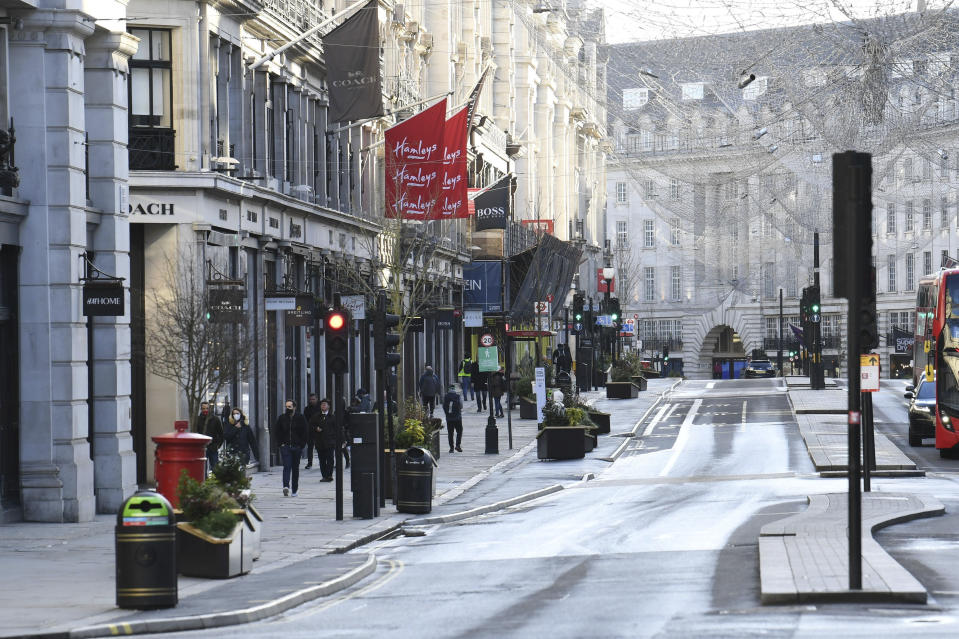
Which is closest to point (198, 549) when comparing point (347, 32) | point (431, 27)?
point (347, 32)

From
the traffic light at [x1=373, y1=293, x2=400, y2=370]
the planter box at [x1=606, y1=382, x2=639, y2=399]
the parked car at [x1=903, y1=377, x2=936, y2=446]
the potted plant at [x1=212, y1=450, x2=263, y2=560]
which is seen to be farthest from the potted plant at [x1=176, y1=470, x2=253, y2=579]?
the planter box at [x1=606, y1=382, x2=639, y2=399]

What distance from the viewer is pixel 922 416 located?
41.1 meters

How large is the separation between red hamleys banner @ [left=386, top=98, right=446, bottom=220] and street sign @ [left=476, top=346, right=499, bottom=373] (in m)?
7.93

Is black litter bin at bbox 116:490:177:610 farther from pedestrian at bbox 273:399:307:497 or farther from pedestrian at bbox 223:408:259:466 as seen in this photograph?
pedestrian at bbox 223:408:259:466

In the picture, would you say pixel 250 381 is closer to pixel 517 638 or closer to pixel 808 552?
pixel 808 552

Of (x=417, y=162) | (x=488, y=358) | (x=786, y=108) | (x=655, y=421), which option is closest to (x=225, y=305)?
(x=786, y=108)

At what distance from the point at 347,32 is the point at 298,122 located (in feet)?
20.3

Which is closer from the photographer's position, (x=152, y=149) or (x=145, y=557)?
(x=145, y=557)

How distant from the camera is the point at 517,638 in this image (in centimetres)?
1318

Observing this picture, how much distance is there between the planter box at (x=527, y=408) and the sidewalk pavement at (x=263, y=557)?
1768cm

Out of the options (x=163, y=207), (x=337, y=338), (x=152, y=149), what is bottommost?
(x=337, y=338)

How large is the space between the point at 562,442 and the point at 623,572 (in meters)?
21.0

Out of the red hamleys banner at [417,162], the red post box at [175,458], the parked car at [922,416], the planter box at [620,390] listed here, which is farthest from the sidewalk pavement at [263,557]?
the planter box at [620,390]

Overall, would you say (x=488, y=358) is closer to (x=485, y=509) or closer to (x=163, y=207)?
(x=163, y=207)
